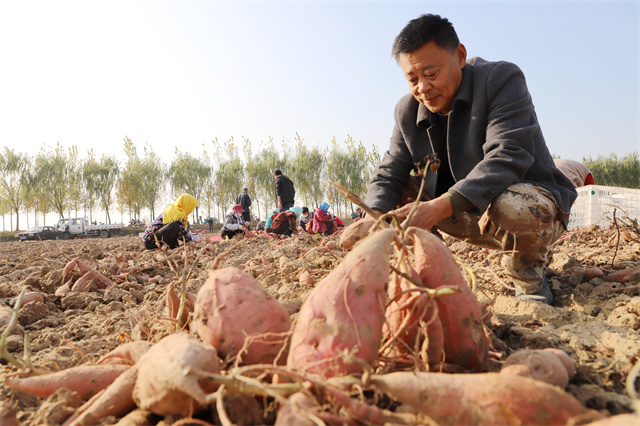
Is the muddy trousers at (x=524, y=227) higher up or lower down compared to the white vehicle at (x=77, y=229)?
lower down

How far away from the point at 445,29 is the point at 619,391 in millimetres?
2020

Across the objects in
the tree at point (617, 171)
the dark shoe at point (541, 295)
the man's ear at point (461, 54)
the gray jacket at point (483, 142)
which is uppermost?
the tree at point (617, 171)

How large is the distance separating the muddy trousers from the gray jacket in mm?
105

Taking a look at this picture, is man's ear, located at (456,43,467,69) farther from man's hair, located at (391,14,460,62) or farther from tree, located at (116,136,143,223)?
tree, located at (116,136,143,223)

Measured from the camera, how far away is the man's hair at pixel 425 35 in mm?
2328

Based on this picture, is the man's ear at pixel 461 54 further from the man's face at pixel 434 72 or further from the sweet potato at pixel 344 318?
the sweet potato at pixel 344 318

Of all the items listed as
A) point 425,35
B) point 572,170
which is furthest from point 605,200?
point 425,35

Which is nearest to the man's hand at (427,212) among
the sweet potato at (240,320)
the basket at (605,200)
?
the sweet potato at (240,320)

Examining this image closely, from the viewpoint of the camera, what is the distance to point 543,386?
0.92 metres

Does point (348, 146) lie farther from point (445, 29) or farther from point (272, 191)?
point (445, 29)

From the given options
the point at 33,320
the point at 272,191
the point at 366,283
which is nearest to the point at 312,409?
the point at 366,283

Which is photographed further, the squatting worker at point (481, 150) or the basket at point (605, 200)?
the basket at point (605, 200)

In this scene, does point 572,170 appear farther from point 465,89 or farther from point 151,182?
point 151,182

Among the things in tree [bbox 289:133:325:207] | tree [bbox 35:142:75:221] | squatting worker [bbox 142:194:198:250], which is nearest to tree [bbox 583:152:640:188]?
tree [bbox 289:133:325:207]
